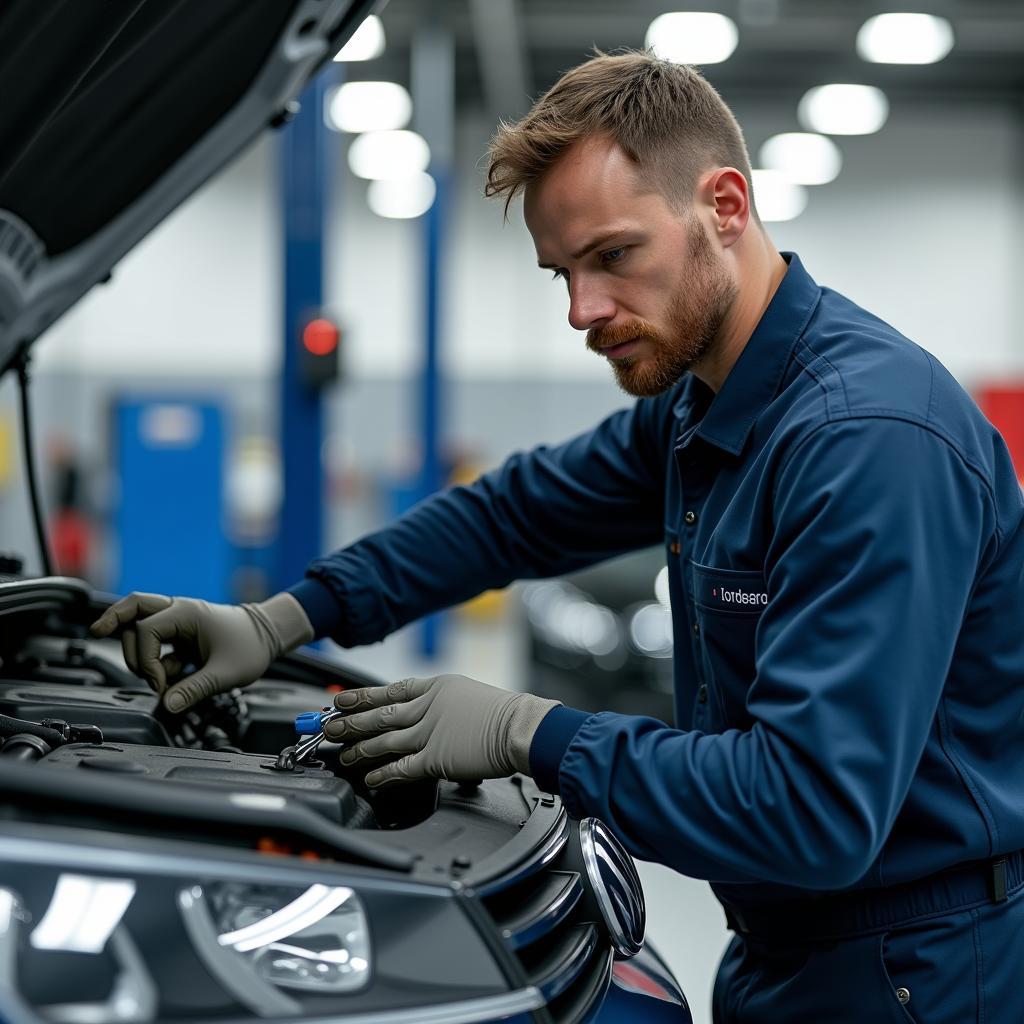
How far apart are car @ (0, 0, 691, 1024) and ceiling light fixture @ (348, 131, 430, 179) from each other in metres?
7.50

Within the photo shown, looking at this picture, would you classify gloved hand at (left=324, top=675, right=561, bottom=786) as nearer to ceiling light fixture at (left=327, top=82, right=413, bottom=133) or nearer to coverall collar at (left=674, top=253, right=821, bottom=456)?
coverall collar at (left=674, top=253, right=821, bottom=456)

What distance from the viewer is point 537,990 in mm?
960

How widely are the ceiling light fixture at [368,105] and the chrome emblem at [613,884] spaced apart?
21.9ft

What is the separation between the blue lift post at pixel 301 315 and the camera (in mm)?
3830

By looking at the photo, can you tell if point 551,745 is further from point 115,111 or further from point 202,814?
point 115,111

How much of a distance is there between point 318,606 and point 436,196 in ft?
22.3

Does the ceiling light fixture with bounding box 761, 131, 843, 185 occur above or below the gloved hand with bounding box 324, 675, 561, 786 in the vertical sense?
above

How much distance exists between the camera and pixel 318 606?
1.75 meters

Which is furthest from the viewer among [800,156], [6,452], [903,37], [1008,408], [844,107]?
[1008,408]

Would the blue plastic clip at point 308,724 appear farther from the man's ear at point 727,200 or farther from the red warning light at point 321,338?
the red warning light at point 321,338

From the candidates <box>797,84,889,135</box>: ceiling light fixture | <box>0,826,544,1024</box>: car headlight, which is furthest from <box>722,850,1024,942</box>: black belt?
<box>797,84,889,135</box>: ceiling light fixture

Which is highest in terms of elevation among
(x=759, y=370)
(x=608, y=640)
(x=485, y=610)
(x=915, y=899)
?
(x=759, y=370)

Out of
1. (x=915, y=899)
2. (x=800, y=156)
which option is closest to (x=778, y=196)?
(x=800, y=156)

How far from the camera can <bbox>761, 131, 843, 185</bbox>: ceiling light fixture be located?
928 cm
